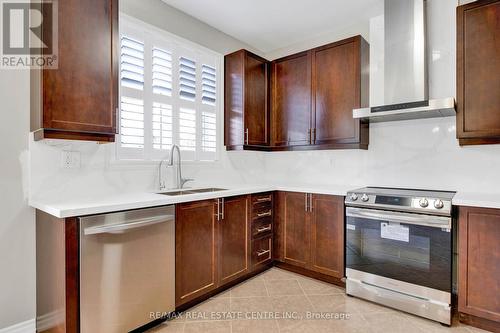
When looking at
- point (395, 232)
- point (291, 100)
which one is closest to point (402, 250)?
point (395, 232)

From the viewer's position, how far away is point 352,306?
2.39 m

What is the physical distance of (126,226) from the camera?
72.1 inches

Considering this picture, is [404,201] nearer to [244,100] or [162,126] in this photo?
[244,100]

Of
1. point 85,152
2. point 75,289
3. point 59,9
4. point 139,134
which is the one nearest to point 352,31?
point 139,134

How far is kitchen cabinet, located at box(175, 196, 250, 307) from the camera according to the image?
2.21 meters

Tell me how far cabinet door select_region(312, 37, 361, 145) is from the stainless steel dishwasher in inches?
76.9

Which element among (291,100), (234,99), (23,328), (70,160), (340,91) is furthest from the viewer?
(291,100)

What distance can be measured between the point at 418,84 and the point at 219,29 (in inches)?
89.6

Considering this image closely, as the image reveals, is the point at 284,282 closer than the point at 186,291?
No

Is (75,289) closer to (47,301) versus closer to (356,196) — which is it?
(47,301)

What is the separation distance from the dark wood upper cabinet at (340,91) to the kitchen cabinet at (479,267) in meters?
1.23

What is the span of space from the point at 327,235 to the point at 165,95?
2.17 meters

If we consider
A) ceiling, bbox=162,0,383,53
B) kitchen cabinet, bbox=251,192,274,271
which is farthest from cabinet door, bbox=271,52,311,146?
kitchen cabinet, bbox=251,192,274,271

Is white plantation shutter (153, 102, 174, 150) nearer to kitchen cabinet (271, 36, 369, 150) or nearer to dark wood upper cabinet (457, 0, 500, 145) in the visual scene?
kitchen cabinet (271, 36, 369, 150)
